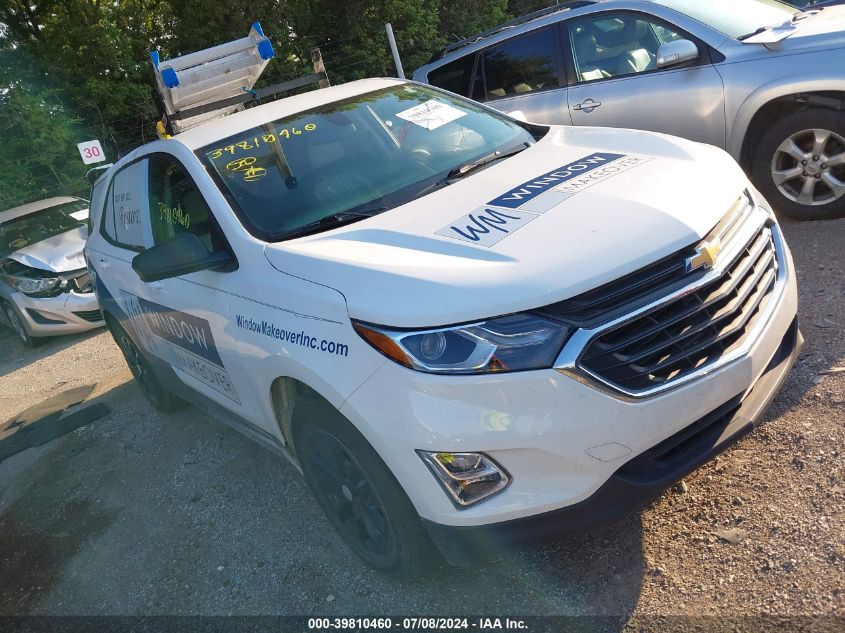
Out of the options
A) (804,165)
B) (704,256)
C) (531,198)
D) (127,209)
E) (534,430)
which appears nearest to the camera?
(534,430)

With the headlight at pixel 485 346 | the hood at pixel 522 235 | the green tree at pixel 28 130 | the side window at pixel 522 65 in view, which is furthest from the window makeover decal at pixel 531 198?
the green tree at pixel 28 130

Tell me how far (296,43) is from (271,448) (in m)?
11.4

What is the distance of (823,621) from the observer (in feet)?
7.55

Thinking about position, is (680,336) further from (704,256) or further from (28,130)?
(28,130)

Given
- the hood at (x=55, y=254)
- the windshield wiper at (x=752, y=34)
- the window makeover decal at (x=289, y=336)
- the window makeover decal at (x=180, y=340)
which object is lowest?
the hood at (x=55, y=254)

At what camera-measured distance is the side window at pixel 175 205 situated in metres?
3.50

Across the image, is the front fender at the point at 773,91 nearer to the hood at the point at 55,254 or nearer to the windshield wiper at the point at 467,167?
the windshield wiper at the point at 467,167

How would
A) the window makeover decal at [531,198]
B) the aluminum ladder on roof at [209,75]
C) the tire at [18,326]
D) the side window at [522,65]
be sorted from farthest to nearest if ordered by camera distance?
the tire at [18,326], the side window at [522,65], the aluminum ladder on roof at [209,75], the window makeover decal at [531,198]

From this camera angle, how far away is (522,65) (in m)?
6.41

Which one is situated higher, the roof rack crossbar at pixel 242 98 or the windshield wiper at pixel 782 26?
the roof rack crossbar at pixel 242 98

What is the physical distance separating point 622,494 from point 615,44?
172 inches

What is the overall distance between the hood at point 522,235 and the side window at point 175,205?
59 cm

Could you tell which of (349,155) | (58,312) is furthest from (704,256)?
(58,312)

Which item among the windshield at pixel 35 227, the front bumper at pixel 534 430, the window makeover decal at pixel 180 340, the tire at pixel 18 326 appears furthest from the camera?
the windshield at pixel 35 227
